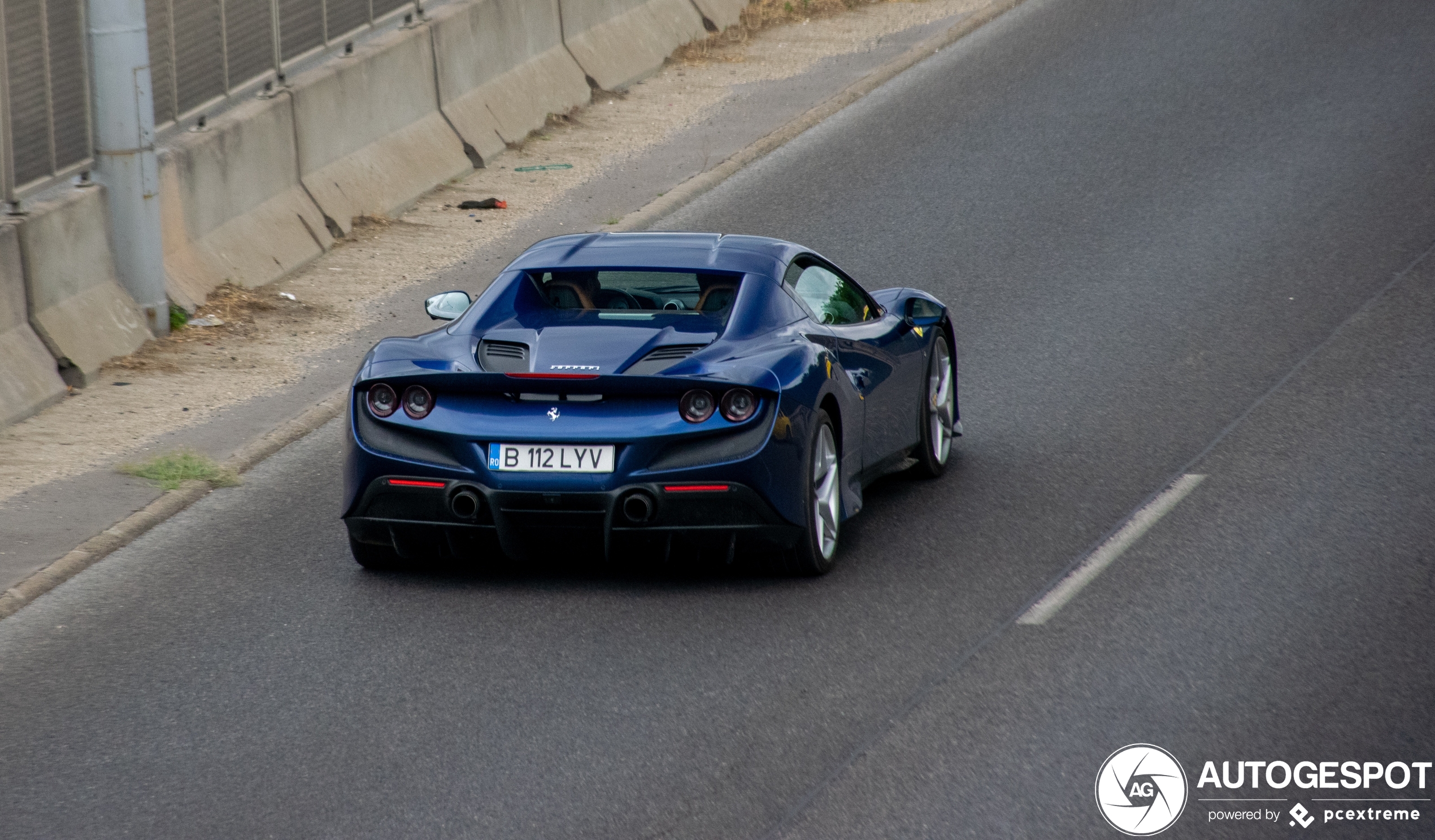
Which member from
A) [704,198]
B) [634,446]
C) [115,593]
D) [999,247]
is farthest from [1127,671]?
[704,198]

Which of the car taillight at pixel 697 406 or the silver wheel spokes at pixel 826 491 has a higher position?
the car taillight at pixel 697 406

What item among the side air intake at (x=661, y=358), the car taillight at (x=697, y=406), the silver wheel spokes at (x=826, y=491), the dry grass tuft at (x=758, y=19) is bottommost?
the dry grass tuft at (x=758, y=19)

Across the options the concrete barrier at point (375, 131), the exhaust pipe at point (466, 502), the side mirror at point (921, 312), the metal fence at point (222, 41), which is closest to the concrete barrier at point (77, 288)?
the metal fence at point (222, 41)

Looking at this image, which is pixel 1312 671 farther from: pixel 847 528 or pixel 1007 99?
pixel 1007 99

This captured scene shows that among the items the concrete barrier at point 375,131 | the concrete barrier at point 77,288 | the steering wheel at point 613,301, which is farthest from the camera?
the concrete barrier at point 375,131

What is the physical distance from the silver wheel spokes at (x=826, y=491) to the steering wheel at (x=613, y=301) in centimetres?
110

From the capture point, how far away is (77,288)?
12.1m

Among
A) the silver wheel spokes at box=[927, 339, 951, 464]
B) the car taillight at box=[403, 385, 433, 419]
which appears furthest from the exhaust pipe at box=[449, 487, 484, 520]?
the silver wheel spokes at box=[927, 339, 951, 464]

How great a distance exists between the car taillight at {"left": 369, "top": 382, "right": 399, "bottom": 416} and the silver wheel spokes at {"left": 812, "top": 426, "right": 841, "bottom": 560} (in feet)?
5.71

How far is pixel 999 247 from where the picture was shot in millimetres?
15055

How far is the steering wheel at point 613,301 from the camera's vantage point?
8.88 m

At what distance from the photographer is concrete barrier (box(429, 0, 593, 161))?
17.5 meters

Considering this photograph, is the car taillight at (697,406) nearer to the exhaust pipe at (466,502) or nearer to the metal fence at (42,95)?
the exhaust pipe at (466,502)

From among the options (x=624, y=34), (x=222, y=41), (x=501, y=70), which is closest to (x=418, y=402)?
(x=222, y=41)
